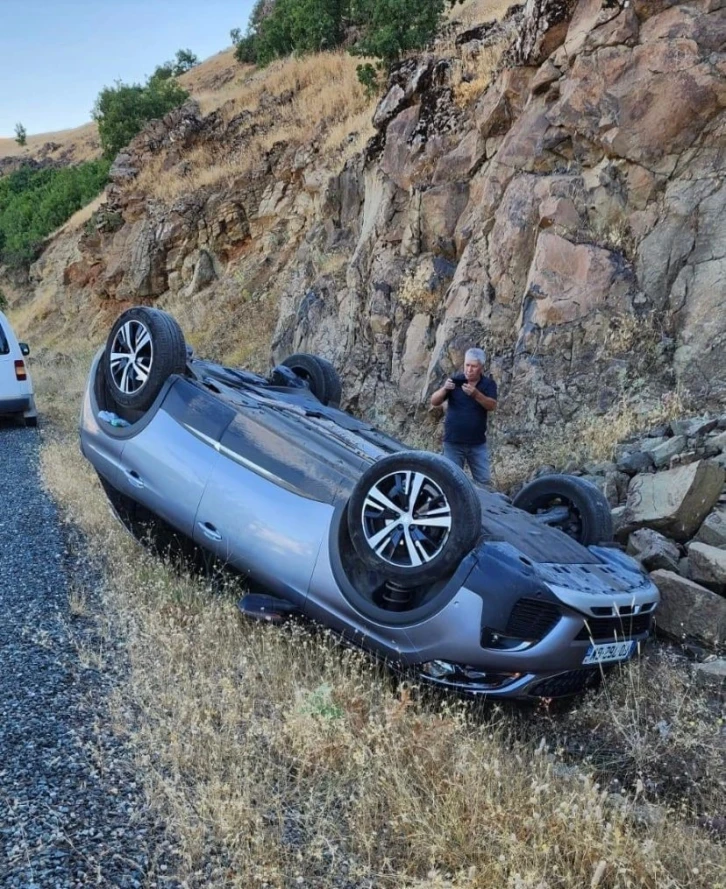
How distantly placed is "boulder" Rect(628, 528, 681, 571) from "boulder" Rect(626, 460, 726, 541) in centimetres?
12

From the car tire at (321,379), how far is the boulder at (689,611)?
10.2 feet

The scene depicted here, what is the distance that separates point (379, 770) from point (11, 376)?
10.9 m

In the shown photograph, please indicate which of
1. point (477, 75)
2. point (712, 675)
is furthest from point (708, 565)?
point (477, 75)

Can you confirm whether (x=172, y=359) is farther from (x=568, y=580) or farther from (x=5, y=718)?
(x=568, y=580)

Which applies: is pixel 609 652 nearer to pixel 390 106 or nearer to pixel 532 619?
pixel 532 619

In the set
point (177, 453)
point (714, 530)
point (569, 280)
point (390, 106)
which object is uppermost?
point (390, 106)

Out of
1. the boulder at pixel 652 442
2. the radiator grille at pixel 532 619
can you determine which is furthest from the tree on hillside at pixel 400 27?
the radiator grille at pixel 532 619

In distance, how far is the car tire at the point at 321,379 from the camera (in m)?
6.89

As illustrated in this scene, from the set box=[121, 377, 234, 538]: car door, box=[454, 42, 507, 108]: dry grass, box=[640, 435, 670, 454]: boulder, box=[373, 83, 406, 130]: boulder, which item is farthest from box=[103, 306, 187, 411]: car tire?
box=[373, 83, 406, 130]: boulder

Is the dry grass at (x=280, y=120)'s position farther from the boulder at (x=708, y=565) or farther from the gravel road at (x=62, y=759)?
the gravel road at (x=62, y=759)

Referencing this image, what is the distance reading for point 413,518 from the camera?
4066mm

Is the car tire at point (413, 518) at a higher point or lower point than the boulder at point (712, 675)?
higher

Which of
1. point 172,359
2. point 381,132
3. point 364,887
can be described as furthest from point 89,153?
point 364,887

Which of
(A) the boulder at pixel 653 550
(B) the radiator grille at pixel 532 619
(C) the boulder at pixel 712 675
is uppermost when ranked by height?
(B) the radiator grille at pixel 532 619
